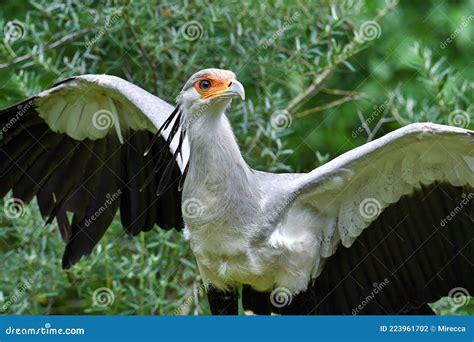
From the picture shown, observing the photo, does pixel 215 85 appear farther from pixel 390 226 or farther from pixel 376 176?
pixel 390 226

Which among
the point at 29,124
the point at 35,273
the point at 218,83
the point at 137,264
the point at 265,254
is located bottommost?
the point at 35,273

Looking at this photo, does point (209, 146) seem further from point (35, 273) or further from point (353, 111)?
point (353, 111)

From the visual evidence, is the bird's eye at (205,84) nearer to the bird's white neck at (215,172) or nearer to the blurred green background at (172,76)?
the bird's white neck at (215,172)

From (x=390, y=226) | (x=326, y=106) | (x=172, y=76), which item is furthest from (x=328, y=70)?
(x=390, y=226)

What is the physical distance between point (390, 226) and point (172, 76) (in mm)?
1865

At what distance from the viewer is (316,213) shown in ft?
15.4

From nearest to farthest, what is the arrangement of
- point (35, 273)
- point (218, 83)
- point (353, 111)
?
1. point (218, 83)
2. point (35, 273)
3. point (353, 111)

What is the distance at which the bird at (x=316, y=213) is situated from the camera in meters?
4.47

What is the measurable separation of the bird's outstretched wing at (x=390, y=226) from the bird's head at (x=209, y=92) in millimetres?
491

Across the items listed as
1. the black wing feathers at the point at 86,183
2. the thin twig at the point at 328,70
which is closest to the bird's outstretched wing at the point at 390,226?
the black wing feathers at the point at 86,183

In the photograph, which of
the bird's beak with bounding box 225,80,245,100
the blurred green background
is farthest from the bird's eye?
the blurred green background

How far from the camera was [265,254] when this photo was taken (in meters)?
4.59

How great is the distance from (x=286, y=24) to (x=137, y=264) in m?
1.56

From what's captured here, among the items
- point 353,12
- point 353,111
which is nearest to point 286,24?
point 353,12
